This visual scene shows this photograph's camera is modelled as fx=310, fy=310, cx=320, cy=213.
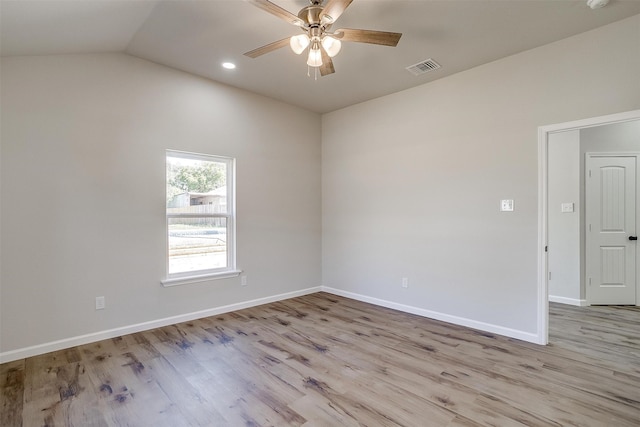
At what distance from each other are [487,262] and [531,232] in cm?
54

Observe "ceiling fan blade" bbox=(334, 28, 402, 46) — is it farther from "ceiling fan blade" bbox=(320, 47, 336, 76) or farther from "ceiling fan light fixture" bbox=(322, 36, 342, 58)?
"ceiling fan blade" bbox=(320, 47, 336, 76)

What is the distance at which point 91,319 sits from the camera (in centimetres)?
307

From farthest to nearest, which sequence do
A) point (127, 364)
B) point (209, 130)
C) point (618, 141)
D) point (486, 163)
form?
point (618, 141) → point (209, 130) → point (486, 163) → point (127, 364)

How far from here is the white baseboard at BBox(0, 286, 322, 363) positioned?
272cm

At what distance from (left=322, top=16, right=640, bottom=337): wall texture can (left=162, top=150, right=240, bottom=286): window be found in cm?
176

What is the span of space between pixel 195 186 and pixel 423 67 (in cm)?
301

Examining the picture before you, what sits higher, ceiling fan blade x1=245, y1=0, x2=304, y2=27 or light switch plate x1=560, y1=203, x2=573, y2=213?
ceiling fan blade x1=245, y1=0, x2=304, y2=27

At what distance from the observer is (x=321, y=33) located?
7.25 ft

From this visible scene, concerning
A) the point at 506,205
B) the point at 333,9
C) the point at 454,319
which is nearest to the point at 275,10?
the point at 333,9

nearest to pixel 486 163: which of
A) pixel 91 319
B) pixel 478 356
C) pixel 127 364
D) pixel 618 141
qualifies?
pixel 478 356

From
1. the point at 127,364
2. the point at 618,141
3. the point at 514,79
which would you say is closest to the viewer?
the point at 127,364

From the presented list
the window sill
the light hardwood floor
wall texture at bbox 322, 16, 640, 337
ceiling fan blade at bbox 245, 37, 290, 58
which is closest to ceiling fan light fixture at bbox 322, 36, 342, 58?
ceiling fan blade at bbox 245, 37, 290, 58

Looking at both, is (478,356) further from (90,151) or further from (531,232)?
(90,151)

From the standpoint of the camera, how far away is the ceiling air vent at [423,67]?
331cm
